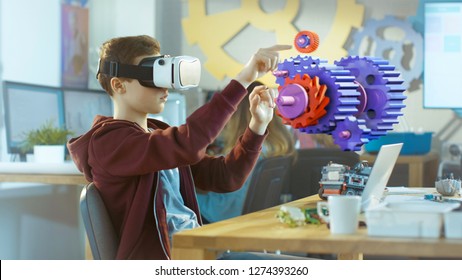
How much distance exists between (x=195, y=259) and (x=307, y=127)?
385 mm

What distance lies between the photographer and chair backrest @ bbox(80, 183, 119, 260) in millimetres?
1558

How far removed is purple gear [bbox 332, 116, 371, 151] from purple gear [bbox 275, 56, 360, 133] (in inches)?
0.5

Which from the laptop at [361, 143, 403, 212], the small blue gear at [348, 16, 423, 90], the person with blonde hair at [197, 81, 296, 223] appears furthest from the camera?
the small blue gear at [348, 16, 423, 90]

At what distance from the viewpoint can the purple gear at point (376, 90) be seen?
61.4 inches

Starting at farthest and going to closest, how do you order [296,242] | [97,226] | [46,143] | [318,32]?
[318,32]
[46,143]
[97,226]
[296,242]

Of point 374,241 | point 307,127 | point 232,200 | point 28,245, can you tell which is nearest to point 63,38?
point 28,245

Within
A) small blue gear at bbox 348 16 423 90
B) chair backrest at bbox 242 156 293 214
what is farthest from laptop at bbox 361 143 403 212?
small blue gear at bbox 348 16 423 90

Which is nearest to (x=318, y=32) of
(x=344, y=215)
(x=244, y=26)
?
(x=244, y=26)

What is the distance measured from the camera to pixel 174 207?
166 cm

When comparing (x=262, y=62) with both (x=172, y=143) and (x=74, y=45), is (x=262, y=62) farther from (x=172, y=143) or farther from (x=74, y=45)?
(x=74, y=45)

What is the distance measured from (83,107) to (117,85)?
219 cm

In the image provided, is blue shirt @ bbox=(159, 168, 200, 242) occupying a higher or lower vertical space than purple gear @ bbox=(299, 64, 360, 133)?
lower

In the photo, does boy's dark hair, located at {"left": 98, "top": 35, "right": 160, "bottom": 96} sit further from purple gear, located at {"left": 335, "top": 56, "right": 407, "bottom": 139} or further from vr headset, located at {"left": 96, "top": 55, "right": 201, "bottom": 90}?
purple gear, located at {"left": 335, "top": 56, "right": 407, "bottom": 139}
